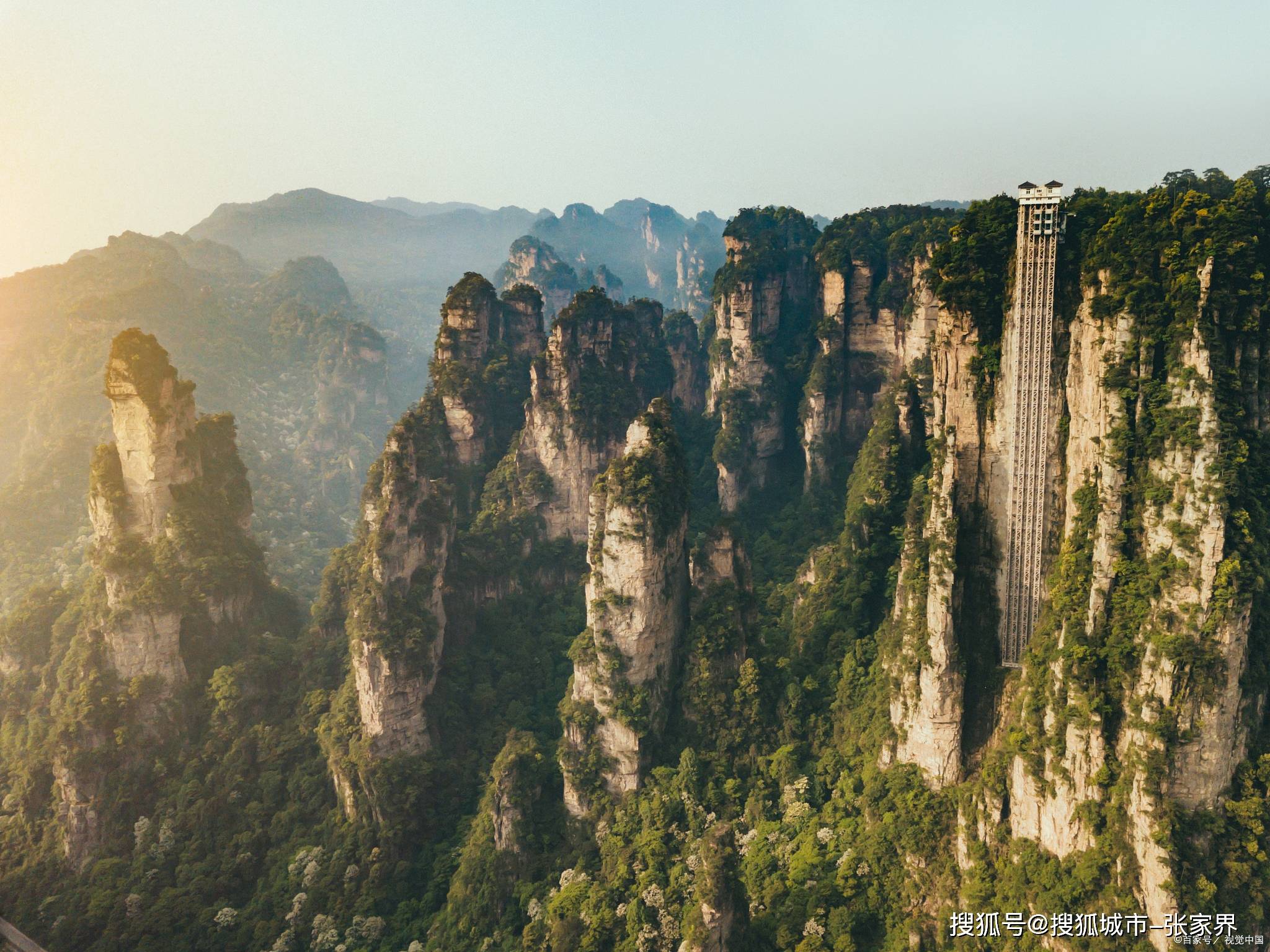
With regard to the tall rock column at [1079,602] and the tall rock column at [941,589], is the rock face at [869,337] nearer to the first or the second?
the tall rock column at [941,589]

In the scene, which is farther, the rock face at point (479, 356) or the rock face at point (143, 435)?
the rock face at point (479, 356)

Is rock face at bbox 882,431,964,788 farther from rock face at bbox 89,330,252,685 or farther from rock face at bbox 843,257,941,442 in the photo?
rock face at bbox 89,330,252,685

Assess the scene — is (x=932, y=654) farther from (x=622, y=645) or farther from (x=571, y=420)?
(x=571, y=420)

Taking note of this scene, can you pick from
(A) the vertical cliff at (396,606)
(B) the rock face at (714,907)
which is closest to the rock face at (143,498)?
(A) the vertical cliff at (396,606)

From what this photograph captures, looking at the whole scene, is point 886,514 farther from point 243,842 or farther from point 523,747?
point 243,842

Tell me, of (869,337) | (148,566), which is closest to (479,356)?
(148,566)

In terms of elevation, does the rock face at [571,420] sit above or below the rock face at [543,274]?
below
